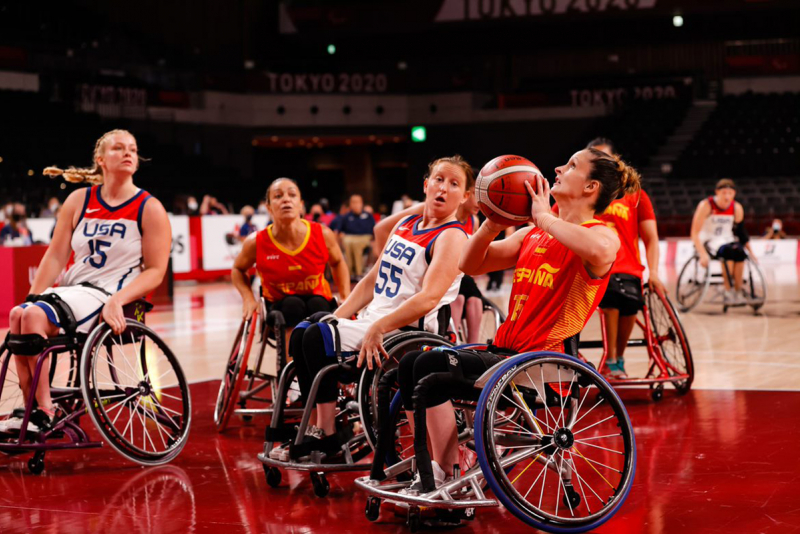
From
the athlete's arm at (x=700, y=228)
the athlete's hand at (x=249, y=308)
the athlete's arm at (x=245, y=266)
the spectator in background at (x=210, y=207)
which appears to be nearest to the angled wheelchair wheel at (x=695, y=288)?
the athlete's arm at (x=700, y=228)

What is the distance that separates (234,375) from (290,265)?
0.64 m

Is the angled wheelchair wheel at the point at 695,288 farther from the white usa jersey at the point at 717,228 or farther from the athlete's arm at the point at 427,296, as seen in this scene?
the athlete's arm at the point at 427,296

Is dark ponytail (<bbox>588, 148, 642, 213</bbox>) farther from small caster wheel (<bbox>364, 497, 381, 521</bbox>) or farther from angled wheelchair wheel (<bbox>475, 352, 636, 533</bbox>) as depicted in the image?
small caster wheel (<bbox>364, 497, 381, 521</bbox>)

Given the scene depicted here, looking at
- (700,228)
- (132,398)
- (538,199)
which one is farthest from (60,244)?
(700,228)

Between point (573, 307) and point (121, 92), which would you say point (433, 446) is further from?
point (121, 92)

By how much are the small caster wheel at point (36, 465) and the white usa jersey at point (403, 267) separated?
1.49m

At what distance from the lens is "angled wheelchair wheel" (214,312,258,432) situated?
182 inches

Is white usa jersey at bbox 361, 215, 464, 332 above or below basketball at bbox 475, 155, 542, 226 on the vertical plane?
below

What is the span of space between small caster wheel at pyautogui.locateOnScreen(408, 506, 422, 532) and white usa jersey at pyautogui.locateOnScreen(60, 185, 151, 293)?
1.93m

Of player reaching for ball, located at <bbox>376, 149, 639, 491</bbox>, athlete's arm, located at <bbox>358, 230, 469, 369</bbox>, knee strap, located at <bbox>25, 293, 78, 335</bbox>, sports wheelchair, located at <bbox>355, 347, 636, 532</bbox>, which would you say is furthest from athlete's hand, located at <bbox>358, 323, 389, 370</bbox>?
knee strap, located at <bbox>25, 293, 78, 335</bbox>

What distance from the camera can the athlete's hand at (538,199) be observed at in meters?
3.07

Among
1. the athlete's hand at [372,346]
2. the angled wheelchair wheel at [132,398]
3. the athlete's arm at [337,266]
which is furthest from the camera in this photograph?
the athlete's arm at [337,266]

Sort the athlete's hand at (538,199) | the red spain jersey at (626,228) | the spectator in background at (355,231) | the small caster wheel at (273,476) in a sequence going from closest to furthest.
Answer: the athlete's hand at (538,199) → the small caster wheel at (273,476) → the red spain jersey at (626,228) → the spectator in background at (355,231)

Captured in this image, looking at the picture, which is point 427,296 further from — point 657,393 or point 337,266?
point 657,393
